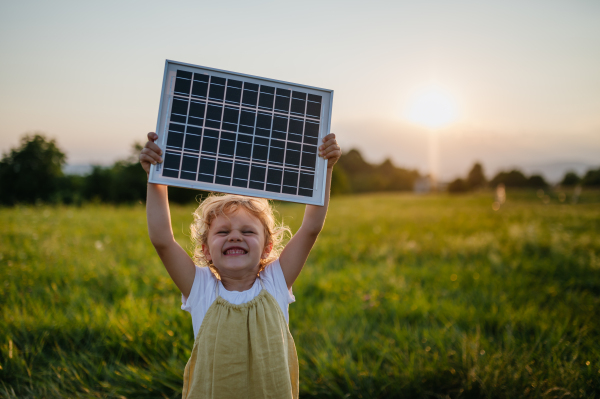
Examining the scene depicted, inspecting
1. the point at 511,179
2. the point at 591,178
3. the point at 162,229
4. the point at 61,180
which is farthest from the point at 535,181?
the point at 162,229

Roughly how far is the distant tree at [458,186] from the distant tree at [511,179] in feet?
13.1

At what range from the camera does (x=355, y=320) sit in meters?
4.30

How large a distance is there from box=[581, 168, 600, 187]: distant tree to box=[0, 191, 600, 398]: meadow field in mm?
37145

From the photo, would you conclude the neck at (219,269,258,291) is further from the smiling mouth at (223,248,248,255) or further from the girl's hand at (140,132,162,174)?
the girl's hand at (140,132,162,174)

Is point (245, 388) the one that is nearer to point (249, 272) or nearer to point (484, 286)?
point (249, 272)

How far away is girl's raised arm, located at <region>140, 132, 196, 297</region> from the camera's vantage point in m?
1.99

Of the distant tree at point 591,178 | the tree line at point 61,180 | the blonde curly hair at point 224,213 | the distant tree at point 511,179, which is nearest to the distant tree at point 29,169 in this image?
the tree line at point 61,180

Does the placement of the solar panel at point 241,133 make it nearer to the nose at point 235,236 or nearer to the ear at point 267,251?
the nose at point 235,236

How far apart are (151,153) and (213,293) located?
95cm

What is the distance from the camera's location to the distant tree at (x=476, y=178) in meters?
57.9

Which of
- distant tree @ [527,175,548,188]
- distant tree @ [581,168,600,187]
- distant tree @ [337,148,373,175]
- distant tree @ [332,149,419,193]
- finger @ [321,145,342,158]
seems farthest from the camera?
distant tree @ [337,148,373,175]

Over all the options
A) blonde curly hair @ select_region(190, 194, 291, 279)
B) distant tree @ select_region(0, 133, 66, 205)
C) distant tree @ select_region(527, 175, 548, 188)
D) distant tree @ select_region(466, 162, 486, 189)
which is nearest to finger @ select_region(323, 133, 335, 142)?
blonde curly hair @ select_region(190, 194, 291, 279)

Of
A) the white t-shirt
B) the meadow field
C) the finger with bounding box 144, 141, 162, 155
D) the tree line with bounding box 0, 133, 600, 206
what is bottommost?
the meadow field

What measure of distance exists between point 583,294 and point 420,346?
10.2 ft
